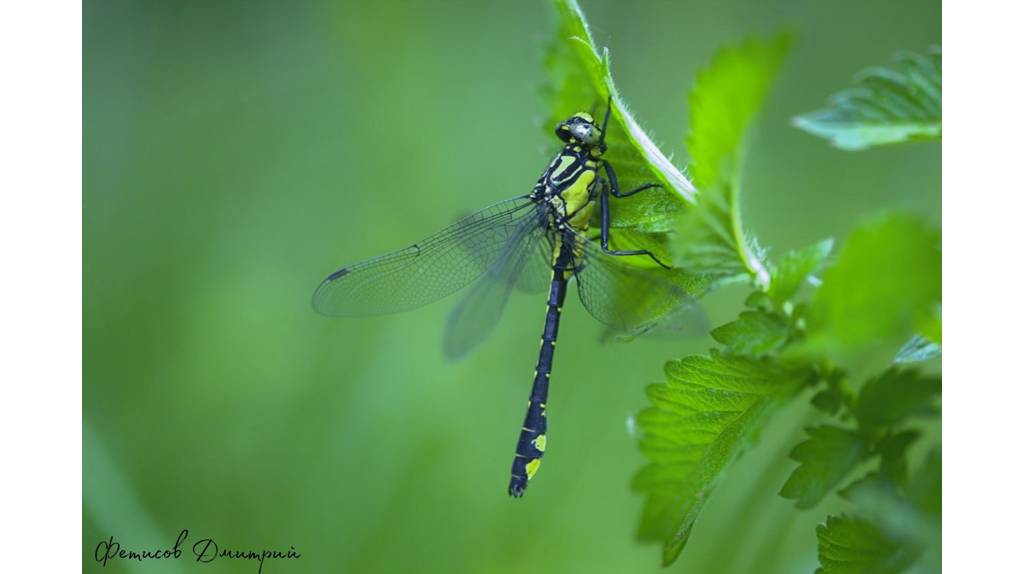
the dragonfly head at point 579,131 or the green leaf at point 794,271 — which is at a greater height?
the dragonfly head at point 579,131

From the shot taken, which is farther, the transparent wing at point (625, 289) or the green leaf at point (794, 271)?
the transparent wing at point (625, 289)

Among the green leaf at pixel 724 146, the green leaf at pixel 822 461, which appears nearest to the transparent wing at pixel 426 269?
the green leaf at pixel 724 146

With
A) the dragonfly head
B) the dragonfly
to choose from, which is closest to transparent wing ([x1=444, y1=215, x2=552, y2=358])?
the dragonfly

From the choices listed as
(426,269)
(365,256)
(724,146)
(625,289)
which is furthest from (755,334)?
(365,256)

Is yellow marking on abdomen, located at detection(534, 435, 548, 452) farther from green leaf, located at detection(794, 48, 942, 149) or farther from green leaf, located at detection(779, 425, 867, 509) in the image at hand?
green leaf, located at detection(794, 48, 942, 149)

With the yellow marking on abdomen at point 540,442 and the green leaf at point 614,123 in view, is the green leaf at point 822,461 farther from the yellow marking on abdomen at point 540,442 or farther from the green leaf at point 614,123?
the yellow marking on abdomen at point 540,442

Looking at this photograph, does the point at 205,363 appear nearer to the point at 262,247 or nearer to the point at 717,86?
the point at 262,247

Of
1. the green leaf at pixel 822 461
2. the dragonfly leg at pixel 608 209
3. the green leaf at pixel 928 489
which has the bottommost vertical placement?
the green leaf at pixel 928 489

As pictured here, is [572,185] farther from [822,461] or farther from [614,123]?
[822,461]
